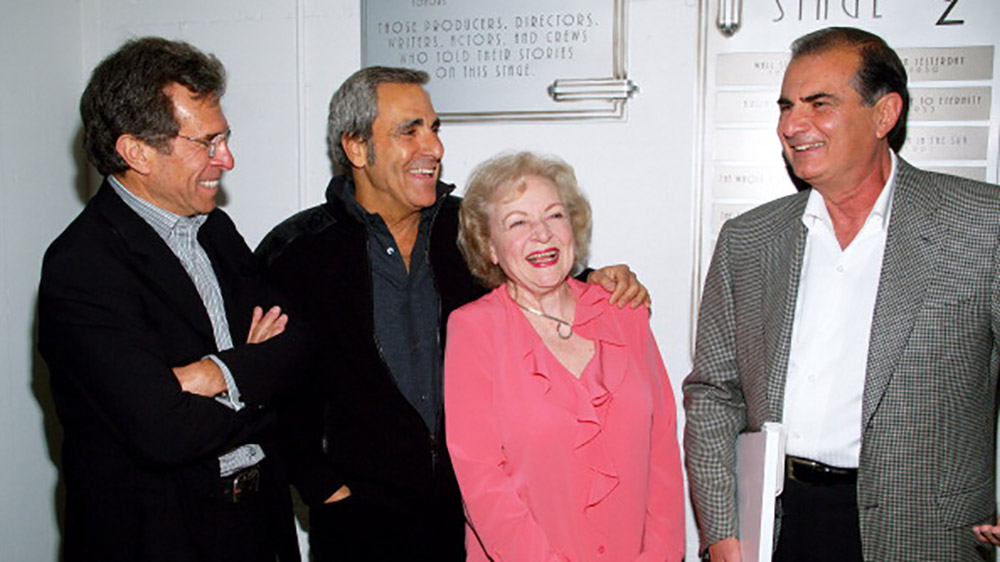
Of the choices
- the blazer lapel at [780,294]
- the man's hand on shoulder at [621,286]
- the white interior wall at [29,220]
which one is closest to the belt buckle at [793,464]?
the blazer lapel at [780,294]

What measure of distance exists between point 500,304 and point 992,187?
1.24 m

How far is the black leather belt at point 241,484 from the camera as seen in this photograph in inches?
76.6

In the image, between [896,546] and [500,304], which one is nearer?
[896,546]

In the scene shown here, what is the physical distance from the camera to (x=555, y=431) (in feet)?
6.08

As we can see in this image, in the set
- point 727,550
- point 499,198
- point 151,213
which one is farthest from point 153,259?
point 727,550

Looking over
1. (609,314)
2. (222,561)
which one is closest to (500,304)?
(609,314)

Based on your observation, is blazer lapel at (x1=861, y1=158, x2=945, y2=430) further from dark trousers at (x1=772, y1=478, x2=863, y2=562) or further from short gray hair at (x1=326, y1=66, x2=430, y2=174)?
short gray hair at (x1=326, y1=66, x2=430, y2=174)

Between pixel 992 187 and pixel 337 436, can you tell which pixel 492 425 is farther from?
pixel 992 187

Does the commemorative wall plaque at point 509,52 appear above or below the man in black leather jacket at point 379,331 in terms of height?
above

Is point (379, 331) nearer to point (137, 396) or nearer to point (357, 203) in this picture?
point (357, 203)

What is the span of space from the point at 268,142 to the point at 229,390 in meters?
1.40

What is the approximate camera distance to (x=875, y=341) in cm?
185

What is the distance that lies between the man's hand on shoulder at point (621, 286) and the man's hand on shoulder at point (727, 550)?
2.13 ft

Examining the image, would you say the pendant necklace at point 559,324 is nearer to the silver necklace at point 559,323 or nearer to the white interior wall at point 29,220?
the silver necklace at point 559,323
